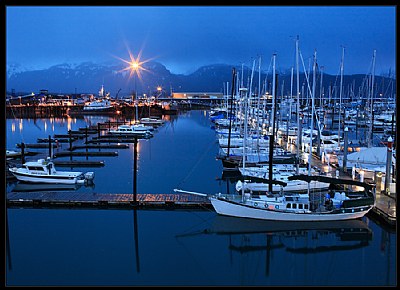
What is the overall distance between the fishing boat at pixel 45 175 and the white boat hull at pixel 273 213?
349 inches

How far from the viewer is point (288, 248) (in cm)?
1350

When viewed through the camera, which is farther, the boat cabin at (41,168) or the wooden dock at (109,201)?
the boat cabin at (41,168)

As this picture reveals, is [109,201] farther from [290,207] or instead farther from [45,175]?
[290,207]

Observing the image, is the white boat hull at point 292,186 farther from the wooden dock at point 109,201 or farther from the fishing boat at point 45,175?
the fishing boat at point 45,175

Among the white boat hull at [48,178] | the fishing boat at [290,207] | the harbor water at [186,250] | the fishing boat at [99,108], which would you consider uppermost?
the fishing boat at [99,108]

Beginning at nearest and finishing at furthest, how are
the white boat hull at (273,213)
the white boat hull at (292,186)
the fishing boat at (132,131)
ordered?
the white boat hull at (273,213)
the white boat hull at (292,186)
the fishing boat at (132,131)

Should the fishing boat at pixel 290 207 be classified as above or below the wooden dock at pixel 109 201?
above

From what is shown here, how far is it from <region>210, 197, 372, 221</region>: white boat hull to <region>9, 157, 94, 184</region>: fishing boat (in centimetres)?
888

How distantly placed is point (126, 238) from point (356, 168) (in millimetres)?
12669

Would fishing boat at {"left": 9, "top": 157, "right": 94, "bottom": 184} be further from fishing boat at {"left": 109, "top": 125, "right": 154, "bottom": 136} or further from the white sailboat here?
fishing boat at {"left": 109, "top": 125, "right": 154, "bottom": 136}

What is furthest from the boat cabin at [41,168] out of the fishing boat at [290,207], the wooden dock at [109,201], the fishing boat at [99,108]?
the fishing boat at [99,108]

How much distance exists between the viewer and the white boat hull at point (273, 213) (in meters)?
15.0

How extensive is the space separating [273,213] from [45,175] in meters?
12.4
